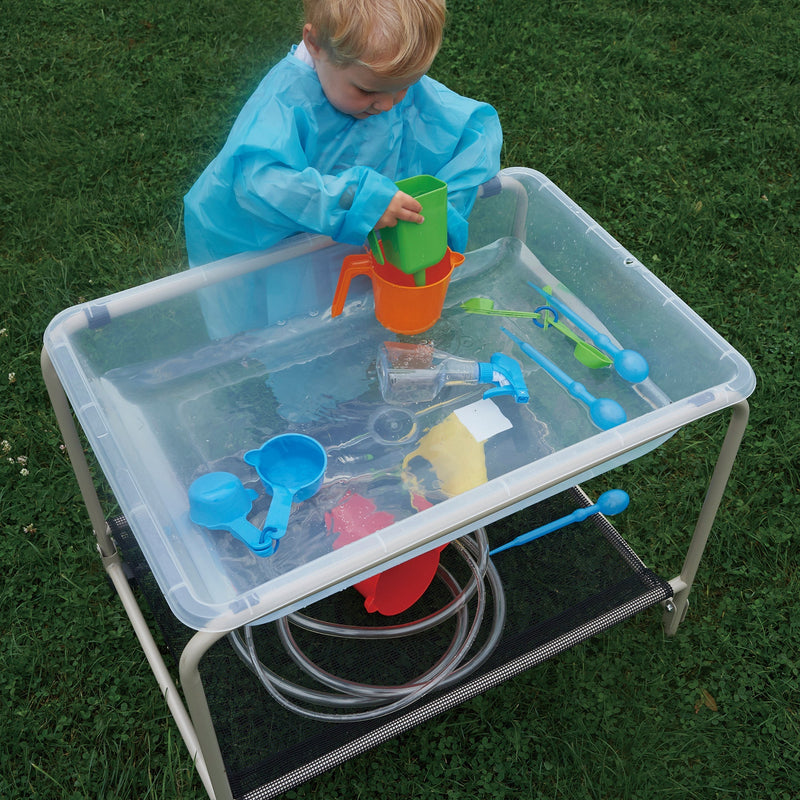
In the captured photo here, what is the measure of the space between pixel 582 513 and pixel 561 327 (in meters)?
0.47

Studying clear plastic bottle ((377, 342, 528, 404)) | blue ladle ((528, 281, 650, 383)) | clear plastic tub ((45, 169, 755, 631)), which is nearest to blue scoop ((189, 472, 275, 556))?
clear plastic tub ((45, 169, 755, 631))

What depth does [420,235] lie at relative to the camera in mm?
1387

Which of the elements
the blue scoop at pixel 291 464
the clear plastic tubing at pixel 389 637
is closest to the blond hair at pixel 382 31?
the blue scoop at pixel 291 464

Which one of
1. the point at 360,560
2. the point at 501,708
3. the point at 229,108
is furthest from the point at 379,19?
the point at 229,108

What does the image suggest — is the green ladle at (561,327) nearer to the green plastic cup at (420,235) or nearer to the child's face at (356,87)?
the green plastic cup at (420,235)

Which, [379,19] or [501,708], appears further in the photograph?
[501,708]

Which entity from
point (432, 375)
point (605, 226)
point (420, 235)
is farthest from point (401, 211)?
point (605, 226)

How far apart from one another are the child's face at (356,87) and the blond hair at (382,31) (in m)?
0.02

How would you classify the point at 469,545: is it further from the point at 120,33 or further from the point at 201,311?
the point at 120,33

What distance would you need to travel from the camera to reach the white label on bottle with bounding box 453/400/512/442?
1.48m

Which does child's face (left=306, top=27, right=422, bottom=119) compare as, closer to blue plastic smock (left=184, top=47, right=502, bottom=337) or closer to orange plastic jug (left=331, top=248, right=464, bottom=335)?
blue plastic smock (left=184, top=47, right=502, bottom=337)

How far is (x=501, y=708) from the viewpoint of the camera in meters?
1.82

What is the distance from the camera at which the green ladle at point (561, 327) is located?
1575 mm

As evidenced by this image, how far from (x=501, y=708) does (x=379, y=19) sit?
1.35 m
